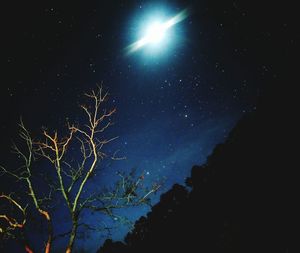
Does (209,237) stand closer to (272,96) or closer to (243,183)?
(243,183)

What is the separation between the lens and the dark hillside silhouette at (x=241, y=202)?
1430 cm

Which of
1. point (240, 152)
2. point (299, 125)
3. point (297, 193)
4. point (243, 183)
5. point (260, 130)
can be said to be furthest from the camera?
point (240, 152)

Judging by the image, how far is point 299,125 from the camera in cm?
1670

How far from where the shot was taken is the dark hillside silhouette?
1430 cm

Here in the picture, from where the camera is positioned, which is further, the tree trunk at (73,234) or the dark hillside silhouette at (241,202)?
the dark hillside silhouette at (241,202)

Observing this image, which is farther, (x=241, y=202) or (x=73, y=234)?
(x=241, y=202)

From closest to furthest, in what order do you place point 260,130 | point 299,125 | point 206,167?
point 299,125, point 260,130, point 206,167


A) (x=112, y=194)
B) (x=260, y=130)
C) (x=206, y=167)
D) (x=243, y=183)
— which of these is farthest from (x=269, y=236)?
(x=206, y=167)

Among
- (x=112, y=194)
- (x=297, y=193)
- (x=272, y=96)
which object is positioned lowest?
(x=297, y=193)

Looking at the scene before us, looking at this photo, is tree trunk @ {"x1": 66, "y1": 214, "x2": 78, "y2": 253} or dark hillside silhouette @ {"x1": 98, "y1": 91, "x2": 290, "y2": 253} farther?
dark hillside silhouette @ {"x1": 98, "y1": 91, "x2": 290, "y2": 253}

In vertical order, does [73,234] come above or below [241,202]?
above

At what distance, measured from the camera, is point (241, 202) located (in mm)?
18391

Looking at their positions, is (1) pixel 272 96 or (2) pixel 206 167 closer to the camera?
Answer: (1) pixel 272 96

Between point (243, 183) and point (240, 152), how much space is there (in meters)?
3.76
